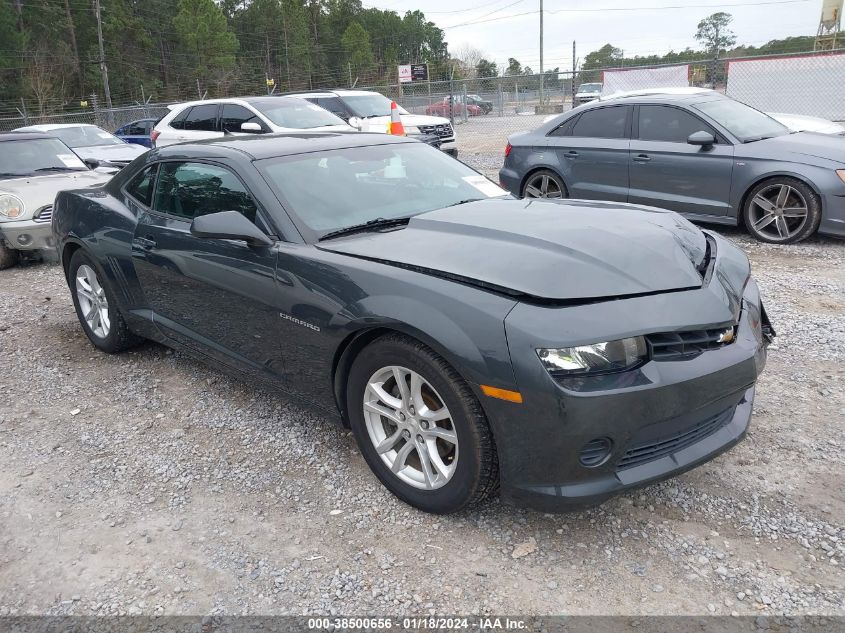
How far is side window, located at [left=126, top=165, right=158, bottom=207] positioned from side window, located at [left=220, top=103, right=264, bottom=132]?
7.30 meters

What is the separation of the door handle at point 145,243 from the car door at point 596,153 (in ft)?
17.7

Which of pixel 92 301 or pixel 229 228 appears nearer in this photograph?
pixel 229 228

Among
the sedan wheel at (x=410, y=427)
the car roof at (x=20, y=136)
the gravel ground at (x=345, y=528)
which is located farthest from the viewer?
the car roof at (x=20, y=136)

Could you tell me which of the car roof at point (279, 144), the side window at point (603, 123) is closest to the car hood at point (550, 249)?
the car roof at point (279, 144)

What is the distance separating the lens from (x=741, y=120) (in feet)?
24.0

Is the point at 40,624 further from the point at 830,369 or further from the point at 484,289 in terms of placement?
the point at 830,369

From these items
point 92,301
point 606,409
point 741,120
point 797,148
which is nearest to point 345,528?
point 606,409

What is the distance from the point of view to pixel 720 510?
276cm

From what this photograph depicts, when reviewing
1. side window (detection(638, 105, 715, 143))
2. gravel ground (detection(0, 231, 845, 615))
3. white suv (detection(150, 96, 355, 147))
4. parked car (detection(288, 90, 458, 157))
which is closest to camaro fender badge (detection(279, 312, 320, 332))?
gravel ground (detection(0, 231, 845, 615))

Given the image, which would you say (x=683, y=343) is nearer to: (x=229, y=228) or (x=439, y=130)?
(x=229, y=228)

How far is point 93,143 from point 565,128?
9582 mm

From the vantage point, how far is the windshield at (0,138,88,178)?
823cm

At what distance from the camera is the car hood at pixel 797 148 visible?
21.4 feet

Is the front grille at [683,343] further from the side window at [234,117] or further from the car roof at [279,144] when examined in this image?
the side window at [234,117]
